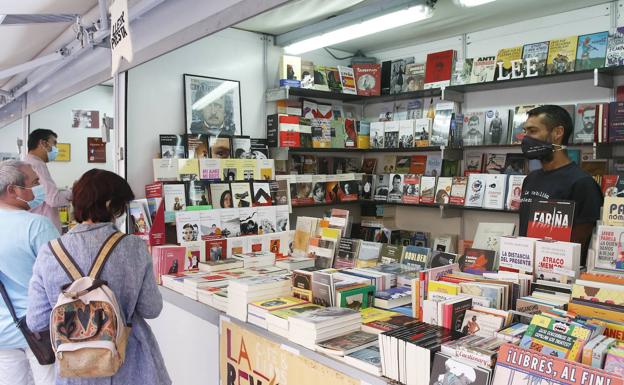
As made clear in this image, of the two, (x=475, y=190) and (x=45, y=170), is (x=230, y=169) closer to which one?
(x=45, y=170)

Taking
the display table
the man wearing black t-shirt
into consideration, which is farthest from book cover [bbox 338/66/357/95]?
the display table

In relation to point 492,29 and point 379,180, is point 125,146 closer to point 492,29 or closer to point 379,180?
point 379,180

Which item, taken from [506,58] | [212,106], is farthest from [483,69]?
[212,106]

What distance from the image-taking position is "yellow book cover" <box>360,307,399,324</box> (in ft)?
6.87

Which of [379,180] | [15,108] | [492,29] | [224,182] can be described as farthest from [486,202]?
[15,108]

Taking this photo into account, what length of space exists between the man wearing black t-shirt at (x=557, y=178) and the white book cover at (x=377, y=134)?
2.16 metres

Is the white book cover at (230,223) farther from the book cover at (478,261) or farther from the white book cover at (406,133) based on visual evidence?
the white book cover at (406,133)

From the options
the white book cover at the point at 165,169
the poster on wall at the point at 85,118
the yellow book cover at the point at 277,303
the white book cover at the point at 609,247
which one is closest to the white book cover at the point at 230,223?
the white book cover at the point at 165,169

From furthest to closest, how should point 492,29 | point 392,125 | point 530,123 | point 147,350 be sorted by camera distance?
point 392,125 → point 492,29 → point 530,123 → point 147,350

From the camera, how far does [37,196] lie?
8.82 feet

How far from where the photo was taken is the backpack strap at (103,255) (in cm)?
181

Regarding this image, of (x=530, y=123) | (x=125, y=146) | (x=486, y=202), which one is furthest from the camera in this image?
Result: (x=486, y=202)

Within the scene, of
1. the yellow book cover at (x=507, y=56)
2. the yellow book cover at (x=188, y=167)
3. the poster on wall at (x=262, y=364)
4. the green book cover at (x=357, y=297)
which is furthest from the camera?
the yellow book cover at (x=507, y=56)

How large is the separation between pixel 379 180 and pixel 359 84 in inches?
42.6
